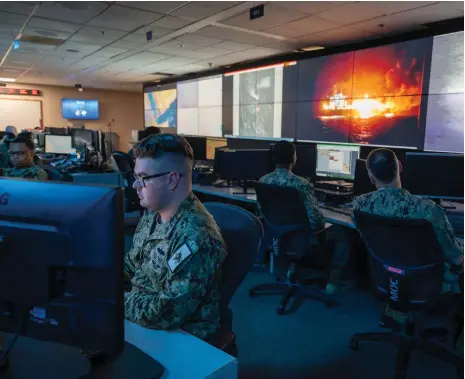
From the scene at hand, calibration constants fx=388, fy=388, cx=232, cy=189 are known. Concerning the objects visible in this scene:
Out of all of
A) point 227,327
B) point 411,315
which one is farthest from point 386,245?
point 227,327

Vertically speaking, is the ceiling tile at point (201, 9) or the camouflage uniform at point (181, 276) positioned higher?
the ceiling tile at point (201, 9)

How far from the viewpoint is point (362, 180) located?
3.22 meters

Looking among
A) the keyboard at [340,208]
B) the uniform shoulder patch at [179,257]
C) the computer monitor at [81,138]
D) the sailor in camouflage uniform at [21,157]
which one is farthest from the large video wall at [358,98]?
the uniform shoulder patch at [179,257]

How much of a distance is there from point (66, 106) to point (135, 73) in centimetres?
426

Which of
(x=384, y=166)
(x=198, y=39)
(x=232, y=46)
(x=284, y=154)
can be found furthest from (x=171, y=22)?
(x=384, y=166)

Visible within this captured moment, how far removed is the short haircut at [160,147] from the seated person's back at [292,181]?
164cm

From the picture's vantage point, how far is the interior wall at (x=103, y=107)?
11.5 meters

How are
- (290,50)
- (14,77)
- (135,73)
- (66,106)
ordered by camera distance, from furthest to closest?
(66,106), (14,77), (135,73), (290,50)

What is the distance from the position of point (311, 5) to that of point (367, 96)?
168 centimetres

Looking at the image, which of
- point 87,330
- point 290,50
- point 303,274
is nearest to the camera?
point 87,330

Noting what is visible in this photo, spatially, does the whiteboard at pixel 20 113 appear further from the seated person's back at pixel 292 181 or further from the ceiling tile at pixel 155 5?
the seated person's back at pixel 292 181

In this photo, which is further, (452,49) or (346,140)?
(346,140)

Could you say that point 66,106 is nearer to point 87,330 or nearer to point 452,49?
point 452,49

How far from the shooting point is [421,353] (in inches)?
91.3
